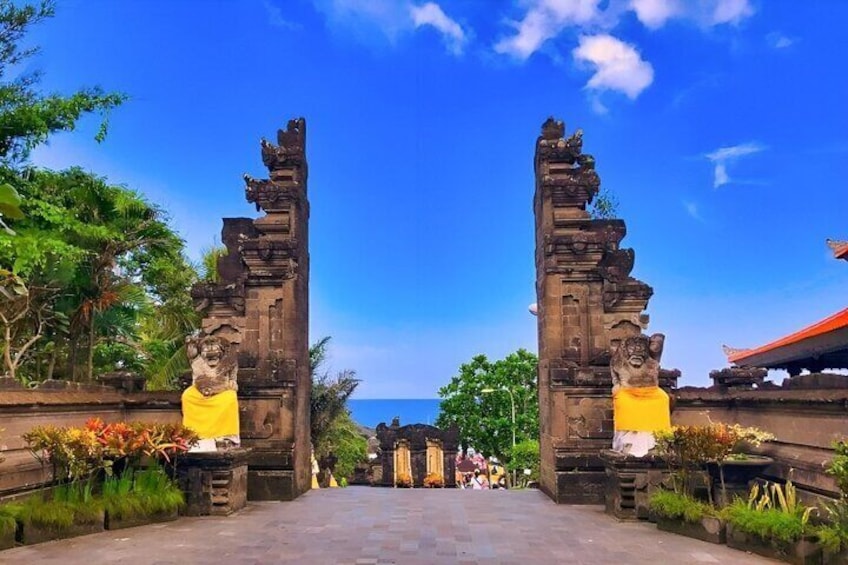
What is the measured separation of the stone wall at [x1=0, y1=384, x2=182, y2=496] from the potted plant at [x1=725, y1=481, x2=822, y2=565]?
8.76 m

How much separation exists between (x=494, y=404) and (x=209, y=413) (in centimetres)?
3089

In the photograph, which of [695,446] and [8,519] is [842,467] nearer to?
[695,446]

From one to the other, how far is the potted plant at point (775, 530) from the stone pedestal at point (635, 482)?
4.60ft

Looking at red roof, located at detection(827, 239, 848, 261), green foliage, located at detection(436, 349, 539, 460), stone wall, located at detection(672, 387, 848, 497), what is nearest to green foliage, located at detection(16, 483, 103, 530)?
stone wall, located at detection(672, 387, 848, 497)

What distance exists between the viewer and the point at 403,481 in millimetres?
23516

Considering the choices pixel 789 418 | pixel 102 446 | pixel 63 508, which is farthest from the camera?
pixel 789 418

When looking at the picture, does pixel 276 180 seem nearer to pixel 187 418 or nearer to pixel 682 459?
pixel 187 418

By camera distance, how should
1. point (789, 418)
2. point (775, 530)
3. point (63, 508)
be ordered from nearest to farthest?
1. point (775, 530)
2. point (63, 508)
3. point (789, 418)

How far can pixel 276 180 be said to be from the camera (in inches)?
520

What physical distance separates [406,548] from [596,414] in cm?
531

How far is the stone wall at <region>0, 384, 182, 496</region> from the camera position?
8.91 meters

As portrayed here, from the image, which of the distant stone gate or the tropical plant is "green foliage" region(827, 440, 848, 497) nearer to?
the tropical plant

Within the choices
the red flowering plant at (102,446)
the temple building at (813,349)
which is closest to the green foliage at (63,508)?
the red flowering plant at (102,446)

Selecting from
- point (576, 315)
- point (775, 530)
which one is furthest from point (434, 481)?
point (775, 530)
